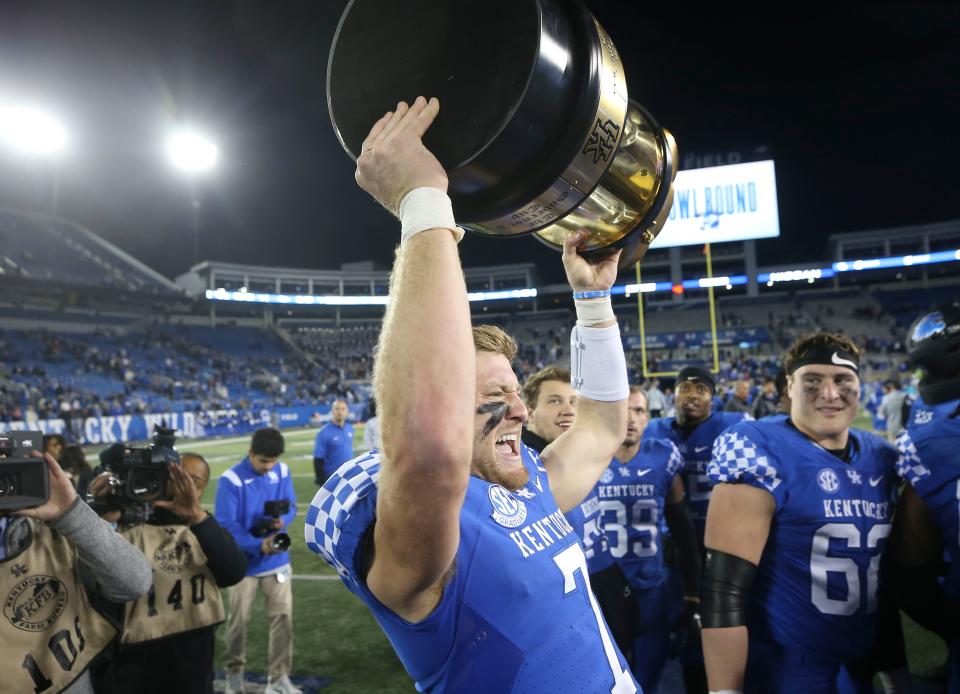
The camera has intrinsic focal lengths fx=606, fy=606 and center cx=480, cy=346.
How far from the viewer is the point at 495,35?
3.34 ft

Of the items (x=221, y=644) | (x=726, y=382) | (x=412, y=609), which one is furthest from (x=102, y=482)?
(x=726, y=382)

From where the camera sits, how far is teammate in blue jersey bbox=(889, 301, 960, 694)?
7.06 ft

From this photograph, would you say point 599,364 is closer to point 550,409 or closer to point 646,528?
point 550,409

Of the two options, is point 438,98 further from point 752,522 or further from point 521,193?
point 752,522

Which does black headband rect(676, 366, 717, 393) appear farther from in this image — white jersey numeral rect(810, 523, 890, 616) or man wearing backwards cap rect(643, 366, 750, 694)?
white jersey numeral rect(810, 523, 890, 616)

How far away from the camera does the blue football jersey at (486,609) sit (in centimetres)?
115

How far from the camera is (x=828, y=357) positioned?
98.0 inches

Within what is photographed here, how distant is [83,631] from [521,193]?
2050 mm

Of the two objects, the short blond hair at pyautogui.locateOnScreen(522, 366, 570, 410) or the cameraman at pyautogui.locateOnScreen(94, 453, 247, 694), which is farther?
the short blond hair at pyautogui.locateOnScreen(522, 366, 570, 410)

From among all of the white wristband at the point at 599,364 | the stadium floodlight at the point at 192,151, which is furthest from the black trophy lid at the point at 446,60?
the stadium floodlight at the point at 192,151

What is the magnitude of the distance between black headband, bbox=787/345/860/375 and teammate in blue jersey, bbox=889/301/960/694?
23cm

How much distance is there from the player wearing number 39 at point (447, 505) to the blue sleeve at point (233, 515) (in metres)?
3.21

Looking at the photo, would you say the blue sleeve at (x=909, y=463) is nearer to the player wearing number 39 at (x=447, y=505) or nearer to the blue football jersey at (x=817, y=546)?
the blue football jersey at (x=817, y=546)

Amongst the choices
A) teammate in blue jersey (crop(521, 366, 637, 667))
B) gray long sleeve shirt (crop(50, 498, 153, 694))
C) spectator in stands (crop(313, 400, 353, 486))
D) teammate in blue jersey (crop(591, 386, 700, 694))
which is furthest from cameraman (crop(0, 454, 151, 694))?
spectator in stands (crop(313, 400, 353, 486))
